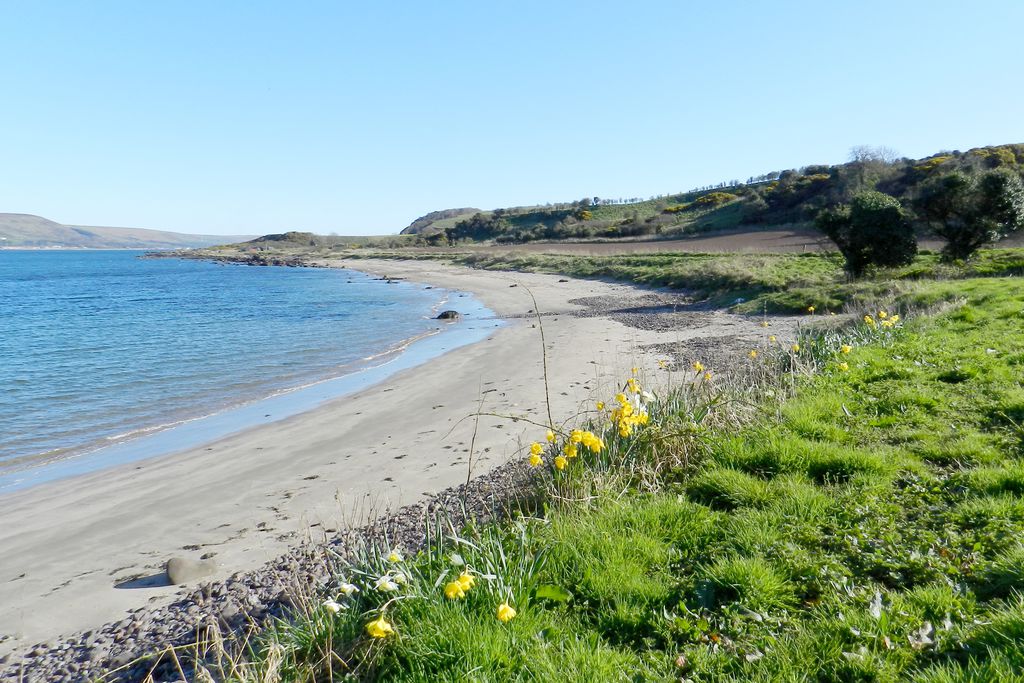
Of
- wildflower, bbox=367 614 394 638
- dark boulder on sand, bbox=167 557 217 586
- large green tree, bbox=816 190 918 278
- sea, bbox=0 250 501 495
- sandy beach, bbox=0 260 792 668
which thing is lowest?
sea, bbox=0 250 501 495

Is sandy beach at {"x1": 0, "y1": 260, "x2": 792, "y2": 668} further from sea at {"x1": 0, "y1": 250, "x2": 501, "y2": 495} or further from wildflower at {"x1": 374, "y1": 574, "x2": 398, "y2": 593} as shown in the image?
sea at {"x1": 0, "y1": 250, "x2": 501, "y2": 495}

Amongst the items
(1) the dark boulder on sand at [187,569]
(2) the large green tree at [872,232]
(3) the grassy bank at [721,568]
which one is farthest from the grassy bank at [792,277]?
(1) the dark boulder on sand at [187,569]

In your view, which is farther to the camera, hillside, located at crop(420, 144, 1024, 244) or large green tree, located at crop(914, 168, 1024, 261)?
hillside, located at crop(420, 144, 1024, 244)

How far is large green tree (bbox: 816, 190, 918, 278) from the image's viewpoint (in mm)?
18797

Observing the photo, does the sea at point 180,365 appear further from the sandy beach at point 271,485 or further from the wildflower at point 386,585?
the wildflower at point 386,585

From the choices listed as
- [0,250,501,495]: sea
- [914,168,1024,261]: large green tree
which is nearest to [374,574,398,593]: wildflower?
[0,250,501,495]: sea

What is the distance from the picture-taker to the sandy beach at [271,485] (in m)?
5.46

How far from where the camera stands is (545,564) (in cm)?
370

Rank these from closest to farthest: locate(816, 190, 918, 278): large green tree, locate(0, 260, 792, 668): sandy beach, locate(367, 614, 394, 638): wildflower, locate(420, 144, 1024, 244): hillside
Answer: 1. locate(367, 614, 394, 638): wildflower
2. locate(0, 260, 792, 668): sandy beach
3. locate(816, 190, 918, 278): large green tree
4. locate(420, 144, 1024, 244): hillside

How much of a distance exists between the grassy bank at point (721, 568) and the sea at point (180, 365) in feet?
25.5

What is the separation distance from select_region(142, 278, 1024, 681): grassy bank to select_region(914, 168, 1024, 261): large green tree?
54.2 ft

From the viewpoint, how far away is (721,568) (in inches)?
138

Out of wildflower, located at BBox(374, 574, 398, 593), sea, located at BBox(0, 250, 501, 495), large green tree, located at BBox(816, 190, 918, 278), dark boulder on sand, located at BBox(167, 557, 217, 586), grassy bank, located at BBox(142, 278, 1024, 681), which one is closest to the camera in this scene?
grassy bank, located at BBox(142, 278, 1024, 681)

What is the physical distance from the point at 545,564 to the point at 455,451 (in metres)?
4.76
